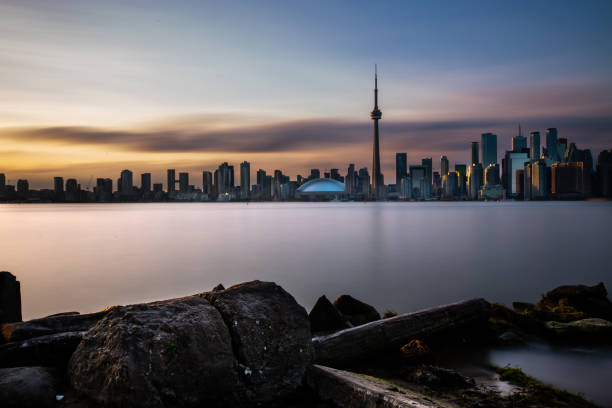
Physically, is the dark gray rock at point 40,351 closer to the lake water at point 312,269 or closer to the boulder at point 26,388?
the boulder at point 26,388

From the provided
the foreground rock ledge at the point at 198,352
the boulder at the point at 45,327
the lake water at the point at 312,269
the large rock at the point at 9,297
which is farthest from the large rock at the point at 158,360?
the lake water at the point at 312,269

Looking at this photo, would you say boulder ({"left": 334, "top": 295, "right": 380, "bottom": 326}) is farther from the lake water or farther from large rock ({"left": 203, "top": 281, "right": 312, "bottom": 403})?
large rock ({"left": 203, "top": 281, "right": 312, "bottom": 403})

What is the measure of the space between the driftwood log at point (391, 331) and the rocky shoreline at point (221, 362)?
0.02 m

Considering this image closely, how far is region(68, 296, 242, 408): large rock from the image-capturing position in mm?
3119

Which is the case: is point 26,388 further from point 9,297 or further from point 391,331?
point 391,331

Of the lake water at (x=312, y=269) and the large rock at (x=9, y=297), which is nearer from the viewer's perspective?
the large rock at (x=9, y=297)

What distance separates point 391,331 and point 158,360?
3.82 m

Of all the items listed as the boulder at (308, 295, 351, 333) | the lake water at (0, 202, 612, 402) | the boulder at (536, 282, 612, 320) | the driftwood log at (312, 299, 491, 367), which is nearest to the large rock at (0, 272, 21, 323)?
the driftwood log at (312, 299, 491, 367)

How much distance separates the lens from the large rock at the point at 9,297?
5820 mm

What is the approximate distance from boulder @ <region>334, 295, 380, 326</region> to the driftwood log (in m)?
1.48

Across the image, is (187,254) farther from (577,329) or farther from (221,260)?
(577,329)

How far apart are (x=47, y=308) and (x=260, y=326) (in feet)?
36.6

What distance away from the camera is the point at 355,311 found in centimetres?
834

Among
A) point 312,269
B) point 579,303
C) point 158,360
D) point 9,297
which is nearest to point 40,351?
point 158,360
